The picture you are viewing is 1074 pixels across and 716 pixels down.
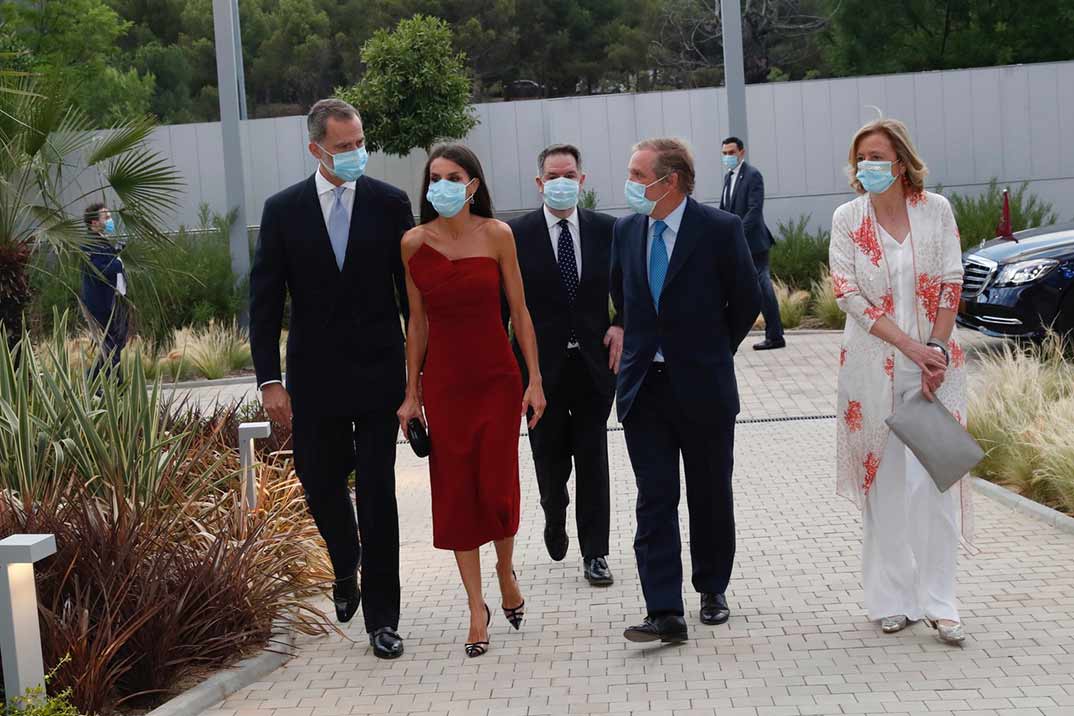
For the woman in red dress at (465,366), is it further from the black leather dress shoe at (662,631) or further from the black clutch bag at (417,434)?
the black leather dress shoe at (662,631)

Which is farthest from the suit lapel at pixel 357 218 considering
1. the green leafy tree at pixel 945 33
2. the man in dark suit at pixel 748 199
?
the green leafy tree at pixel 945 33

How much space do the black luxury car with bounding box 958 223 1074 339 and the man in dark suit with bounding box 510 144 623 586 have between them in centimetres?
654

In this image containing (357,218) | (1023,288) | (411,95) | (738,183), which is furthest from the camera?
(411,95)

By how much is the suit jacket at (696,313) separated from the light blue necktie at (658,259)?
3 cm

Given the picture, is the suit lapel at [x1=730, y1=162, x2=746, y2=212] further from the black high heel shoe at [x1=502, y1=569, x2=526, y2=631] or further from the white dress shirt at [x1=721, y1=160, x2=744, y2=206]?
the black high heel shoe at [x1=502, y1=569, x2=526, y2=631]

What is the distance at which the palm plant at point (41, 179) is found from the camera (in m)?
9.79

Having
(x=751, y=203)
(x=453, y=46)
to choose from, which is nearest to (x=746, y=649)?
(x=751, y=203)

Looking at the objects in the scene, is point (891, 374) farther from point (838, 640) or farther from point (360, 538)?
point (360, 538)

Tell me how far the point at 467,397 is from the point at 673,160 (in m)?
1.30

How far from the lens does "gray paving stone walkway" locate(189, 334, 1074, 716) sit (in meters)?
5.42

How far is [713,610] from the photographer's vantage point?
6.46 meters

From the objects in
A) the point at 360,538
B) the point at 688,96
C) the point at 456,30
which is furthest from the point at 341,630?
the point at 456,30

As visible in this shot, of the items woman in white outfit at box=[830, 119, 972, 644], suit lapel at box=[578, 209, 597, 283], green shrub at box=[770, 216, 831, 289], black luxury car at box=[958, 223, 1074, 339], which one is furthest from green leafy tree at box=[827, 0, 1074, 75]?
woman in white outfit at box=[830, 119, 972, 644]

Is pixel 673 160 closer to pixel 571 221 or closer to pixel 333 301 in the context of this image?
pixel 571 221
